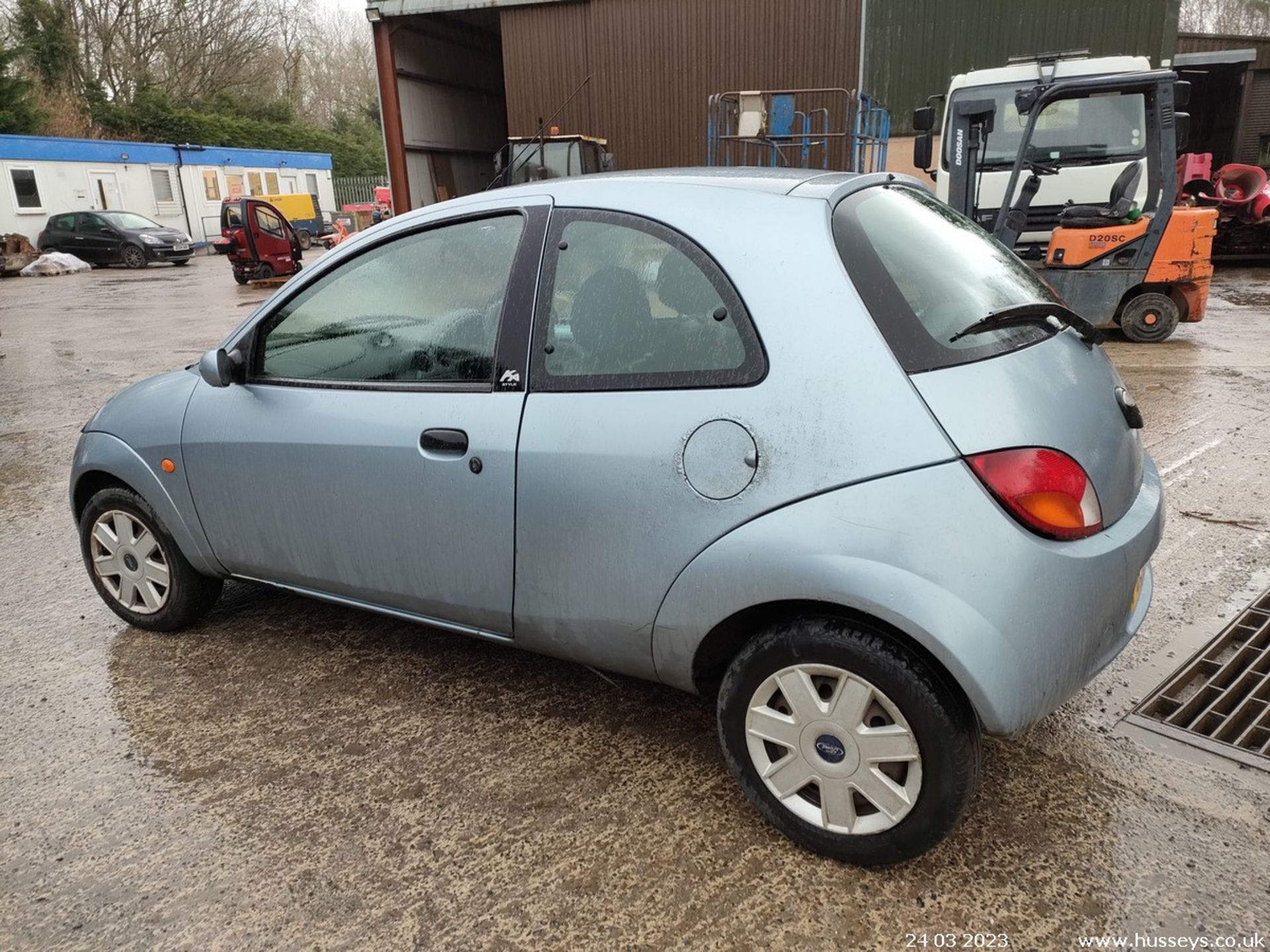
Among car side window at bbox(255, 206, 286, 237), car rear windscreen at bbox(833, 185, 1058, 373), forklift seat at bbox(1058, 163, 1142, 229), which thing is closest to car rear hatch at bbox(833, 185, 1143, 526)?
car rear windscreen at bbox(833, 185, 1058, 373)

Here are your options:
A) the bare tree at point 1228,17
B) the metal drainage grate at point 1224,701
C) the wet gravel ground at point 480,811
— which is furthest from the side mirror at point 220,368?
the bare tree at point 1228,17

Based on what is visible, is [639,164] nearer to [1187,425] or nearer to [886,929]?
[1187,425]

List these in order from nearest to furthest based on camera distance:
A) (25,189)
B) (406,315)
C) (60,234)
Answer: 1. (406,315)
2. (60,234)
3. (25,189)

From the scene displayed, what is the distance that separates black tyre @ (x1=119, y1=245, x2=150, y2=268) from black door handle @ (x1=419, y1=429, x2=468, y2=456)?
27.9 meters

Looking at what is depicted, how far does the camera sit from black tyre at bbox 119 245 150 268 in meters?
26.4

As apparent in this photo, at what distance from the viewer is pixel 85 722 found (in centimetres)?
304

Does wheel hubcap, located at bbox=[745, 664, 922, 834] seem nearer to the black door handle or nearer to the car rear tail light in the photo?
the car rear tail light

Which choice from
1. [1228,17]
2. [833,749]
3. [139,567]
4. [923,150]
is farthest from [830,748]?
[1228,17]

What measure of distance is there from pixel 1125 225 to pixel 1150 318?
3.49 ft

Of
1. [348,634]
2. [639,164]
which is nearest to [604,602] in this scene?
[348,634]

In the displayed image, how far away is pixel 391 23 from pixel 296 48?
3923cm

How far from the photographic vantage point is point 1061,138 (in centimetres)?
1046

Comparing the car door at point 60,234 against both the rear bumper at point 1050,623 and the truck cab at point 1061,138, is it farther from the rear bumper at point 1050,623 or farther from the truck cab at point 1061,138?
the rear bumper at point 1050,623

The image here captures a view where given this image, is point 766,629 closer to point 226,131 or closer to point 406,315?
point 406,315
